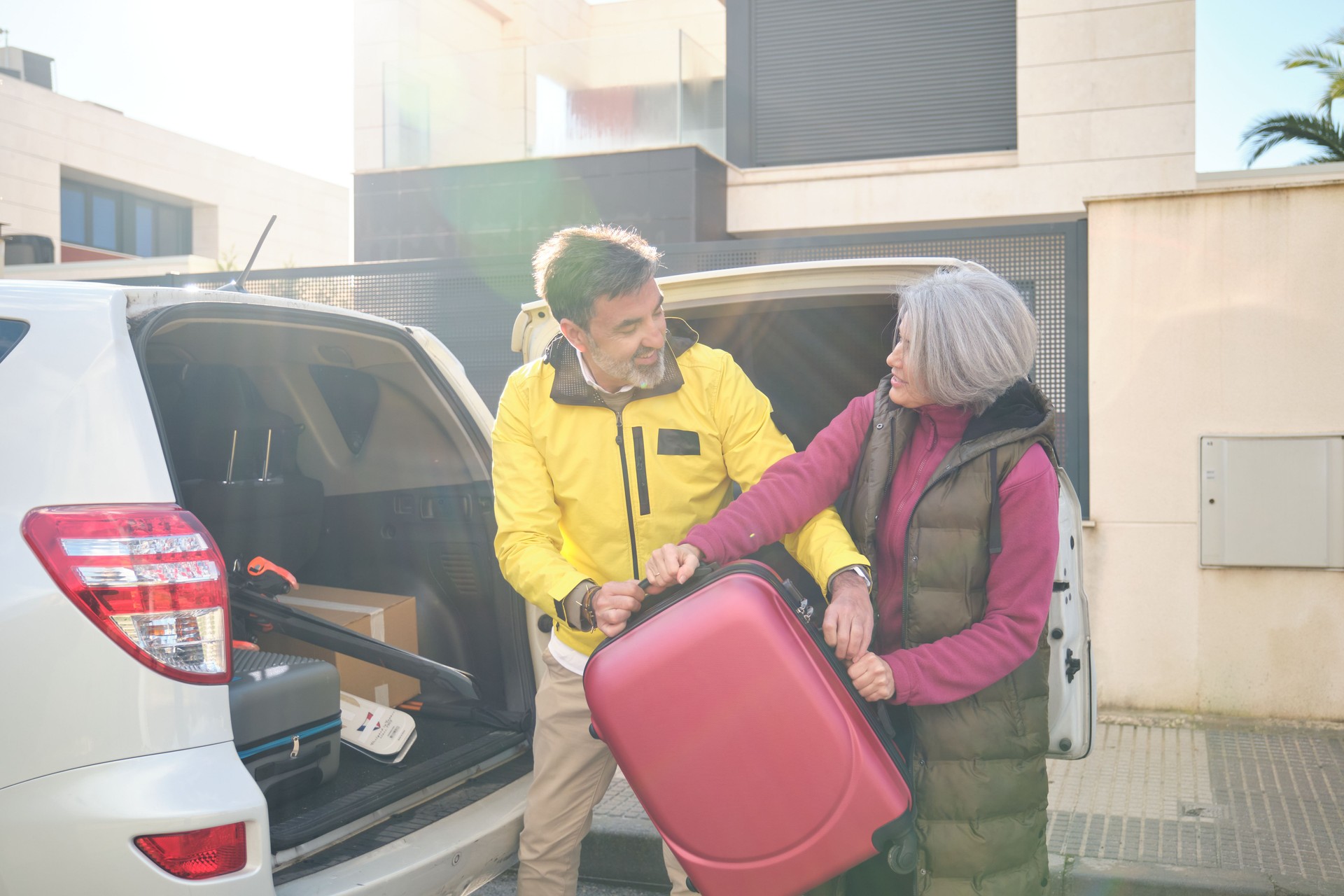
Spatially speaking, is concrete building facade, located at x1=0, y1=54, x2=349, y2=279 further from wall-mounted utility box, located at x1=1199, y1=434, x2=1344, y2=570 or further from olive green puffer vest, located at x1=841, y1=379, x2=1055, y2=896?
olive green puffer vest, located at x1=841, y1=379, x2=1055, y2=896

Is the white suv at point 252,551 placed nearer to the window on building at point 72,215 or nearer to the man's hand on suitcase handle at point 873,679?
the man's hand on suitcase handle at point 873,679

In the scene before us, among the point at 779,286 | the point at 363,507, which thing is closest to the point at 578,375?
the point at 779,286

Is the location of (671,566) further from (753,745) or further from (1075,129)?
(1075,129)

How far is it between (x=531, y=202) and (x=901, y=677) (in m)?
10.1

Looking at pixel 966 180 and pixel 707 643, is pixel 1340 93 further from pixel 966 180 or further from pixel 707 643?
pixel 707 643

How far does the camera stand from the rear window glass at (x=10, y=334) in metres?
1.81

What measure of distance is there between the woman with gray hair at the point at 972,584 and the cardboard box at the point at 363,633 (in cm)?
135

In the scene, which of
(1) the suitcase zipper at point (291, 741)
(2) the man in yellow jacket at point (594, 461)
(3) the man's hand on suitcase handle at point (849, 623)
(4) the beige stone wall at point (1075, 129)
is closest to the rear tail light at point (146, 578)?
(1) the suitcase zipper at point (291, 741)

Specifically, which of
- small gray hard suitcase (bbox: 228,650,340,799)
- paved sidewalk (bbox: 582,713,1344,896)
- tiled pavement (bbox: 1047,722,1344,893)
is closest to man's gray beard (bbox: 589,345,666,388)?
small gray hard suitcase (bbox: 228,650,340,799)

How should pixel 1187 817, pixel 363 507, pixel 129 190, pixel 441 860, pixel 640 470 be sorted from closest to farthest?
pixel 441 860
pixel 640 470
pixel 363 507
pixel 1187 817
pixel 129 190

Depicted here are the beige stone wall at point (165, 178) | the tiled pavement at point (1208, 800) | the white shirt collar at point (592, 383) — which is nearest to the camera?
the white shirt collar at point (592, 383)

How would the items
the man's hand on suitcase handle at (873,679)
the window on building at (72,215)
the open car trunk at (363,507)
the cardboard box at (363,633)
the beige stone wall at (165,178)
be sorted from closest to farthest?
the man's hand on suitcase handle at (873,679) → the open car trunk at (363,507) → the cardboard box at (363,633) → the beige stone wall at (165,178) → the window on building at (72,215)

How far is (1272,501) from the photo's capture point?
191 inches

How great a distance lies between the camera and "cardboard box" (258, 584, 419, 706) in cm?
298
